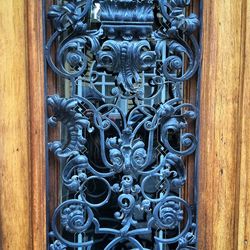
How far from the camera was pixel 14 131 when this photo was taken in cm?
82

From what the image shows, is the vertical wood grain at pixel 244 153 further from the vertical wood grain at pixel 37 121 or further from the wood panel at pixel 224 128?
the vertical wood grain at pixel 37 121

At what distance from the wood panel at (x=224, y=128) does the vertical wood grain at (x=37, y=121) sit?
1.16 feet

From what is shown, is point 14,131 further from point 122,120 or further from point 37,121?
point 122,120

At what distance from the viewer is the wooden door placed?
808 mm

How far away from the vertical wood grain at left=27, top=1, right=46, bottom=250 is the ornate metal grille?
2cm

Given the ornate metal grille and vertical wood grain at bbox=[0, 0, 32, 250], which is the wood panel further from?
vertical wood grain at bbox=[0, 0, 32, 250]

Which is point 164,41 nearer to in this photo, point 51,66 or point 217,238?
point 51,66

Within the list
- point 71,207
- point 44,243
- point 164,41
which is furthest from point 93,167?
point 164,41

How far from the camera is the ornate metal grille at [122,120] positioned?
81cm

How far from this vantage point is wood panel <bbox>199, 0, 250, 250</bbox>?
818 millimetres

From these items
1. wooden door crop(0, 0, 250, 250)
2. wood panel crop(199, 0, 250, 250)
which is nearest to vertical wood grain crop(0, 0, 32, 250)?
wooden door crop(0, 0, 250, 250)

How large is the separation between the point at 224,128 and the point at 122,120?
0.23 m

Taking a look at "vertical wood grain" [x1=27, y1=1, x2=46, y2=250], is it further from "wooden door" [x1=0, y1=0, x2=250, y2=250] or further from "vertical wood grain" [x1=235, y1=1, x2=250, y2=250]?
"vertical wood grain" [x1=235, y1=1, x2=250, y2=250]

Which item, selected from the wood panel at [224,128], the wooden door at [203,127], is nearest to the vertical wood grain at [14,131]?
the wooden door at [203,127]
